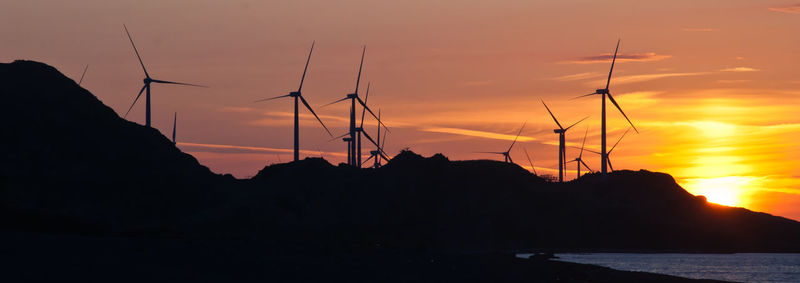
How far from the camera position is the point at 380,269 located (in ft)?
200

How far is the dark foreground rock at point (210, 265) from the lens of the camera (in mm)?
47250

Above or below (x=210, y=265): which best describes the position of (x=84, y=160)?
above

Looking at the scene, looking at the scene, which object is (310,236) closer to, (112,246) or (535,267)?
(535,267)

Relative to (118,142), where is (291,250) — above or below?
below

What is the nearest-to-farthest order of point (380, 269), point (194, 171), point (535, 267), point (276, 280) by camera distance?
point (276, 280), point (380, 269), point (535, 267), point (194, 171)

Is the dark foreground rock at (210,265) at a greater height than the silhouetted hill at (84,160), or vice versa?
the silhouetted hill at (84,160)

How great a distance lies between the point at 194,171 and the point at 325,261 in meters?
115

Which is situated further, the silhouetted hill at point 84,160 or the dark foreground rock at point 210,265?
the silhouetted hill at point 84,160

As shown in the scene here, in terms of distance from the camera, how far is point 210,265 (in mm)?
54219

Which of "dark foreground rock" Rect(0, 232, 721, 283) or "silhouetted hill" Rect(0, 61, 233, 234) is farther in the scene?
"silhouetted hill" Rect(0, 61, 233, 234)

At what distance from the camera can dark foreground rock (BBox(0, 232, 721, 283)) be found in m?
47.2

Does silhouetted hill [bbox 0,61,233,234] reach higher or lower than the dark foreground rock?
higher

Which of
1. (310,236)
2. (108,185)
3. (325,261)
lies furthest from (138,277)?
(310,236)

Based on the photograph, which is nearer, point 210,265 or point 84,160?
point 210,265
